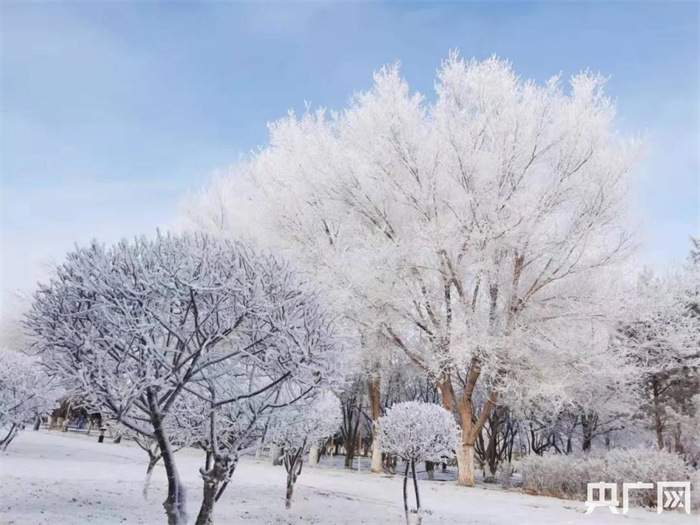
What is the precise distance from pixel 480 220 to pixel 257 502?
764 cm

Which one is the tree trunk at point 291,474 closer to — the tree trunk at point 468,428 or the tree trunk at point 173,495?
the tree trunk at point 173,495

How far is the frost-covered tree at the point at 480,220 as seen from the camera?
1217 centimetres

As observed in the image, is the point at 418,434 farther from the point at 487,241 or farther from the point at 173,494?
the point at 487,241

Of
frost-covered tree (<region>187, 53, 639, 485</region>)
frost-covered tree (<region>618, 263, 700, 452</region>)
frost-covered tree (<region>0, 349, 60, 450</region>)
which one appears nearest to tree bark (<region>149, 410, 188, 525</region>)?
frost-covered tree (<region>0, 349, 60, 450</region>)

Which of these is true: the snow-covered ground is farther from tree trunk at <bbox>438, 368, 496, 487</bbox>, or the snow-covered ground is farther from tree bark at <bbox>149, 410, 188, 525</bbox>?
tree bark at <bbox>149, 410, 188, 525</bbox>

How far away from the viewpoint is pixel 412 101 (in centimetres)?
1328

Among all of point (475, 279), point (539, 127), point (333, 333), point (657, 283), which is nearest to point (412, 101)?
point (539, 127)

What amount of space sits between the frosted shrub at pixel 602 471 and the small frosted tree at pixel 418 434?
4.28 meters

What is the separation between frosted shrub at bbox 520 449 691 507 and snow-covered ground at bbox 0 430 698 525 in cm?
60

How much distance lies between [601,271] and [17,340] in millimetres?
21841

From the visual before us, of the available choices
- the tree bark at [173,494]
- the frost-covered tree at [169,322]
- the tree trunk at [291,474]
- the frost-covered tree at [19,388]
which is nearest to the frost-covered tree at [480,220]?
the tree trunk at [291,474]

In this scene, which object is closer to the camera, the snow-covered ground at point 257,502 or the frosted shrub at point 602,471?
the snow-covered ground at point 257,502

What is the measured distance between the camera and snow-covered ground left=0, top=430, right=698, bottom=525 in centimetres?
647

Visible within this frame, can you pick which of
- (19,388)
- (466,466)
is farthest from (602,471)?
(19,388)
